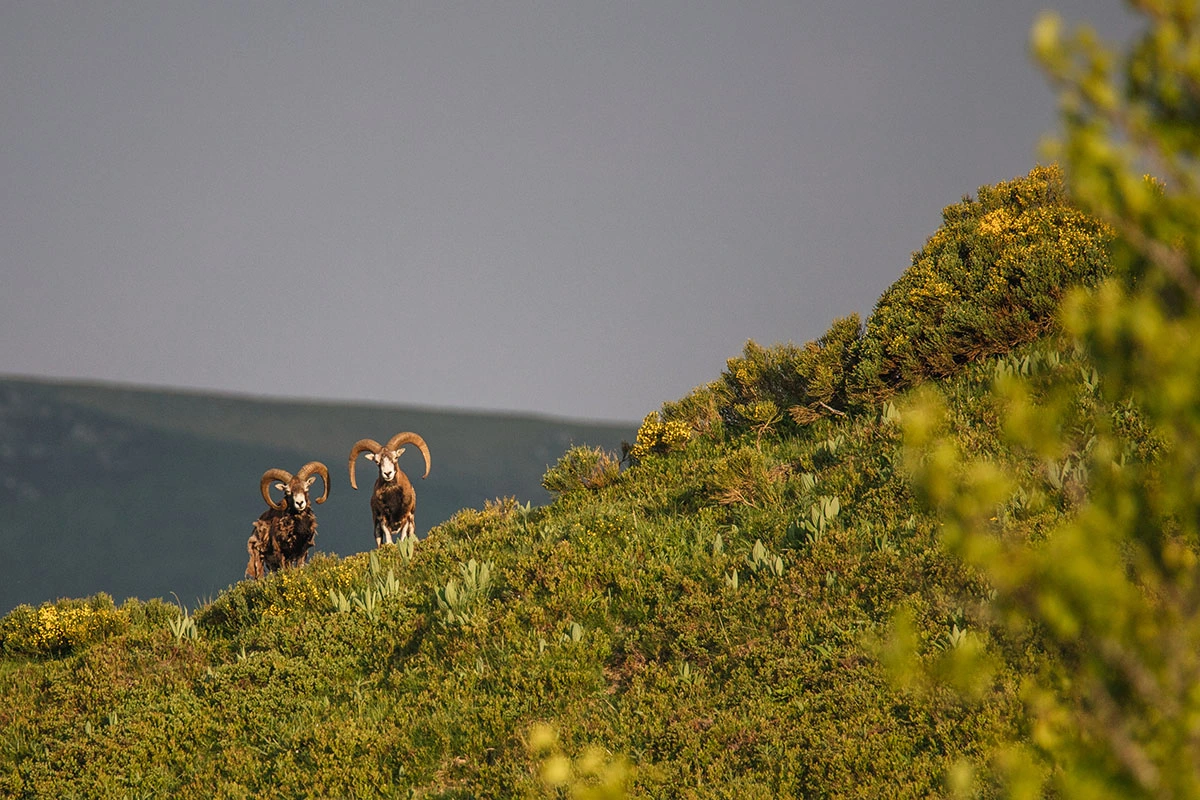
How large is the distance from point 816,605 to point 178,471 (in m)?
139

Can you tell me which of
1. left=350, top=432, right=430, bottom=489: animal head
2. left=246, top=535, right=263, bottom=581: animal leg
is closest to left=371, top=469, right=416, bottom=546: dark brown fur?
left=350, top=432, right=430, bottom=489: animal head

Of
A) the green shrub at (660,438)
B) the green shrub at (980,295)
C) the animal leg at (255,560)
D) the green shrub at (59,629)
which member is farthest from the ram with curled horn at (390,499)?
the green shrub at (980,295)

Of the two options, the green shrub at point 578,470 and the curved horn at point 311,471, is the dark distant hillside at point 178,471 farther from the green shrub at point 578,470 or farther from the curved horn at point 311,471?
the green shrub at point 578,470

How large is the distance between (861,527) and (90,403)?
160454 mm

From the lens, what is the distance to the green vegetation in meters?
2.52

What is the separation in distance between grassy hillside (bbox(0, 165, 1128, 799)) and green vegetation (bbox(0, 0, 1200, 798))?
0.04 meters

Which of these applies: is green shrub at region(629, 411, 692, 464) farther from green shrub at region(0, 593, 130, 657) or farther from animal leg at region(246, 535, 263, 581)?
green shrub at region(0, 593, 130, 657)

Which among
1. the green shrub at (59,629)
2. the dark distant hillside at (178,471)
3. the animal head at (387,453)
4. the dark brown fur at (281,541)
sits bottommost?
the dark distant hillside at (178,471)

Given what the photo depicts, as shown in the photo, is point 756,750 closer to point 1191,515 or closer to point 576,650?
point 576,650

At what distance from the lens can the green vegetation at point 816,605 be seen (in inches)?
99.2

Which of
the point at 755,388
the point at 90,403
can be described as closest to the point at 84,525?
the point at 90,403

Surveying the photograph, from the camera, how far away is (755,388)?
1714 centimetres

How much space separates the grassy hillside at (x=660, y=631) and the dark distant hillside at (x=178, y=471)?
330 ft

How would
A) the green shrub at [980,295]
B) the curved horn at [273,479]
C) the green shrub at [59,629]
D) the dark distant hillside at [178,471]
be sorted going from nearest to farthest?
1. the green shrub at [59,629]
2. the green shrub at [980,295]
3. the curved horn at [273,479]
4. the dark distant hillside at [178,471]
